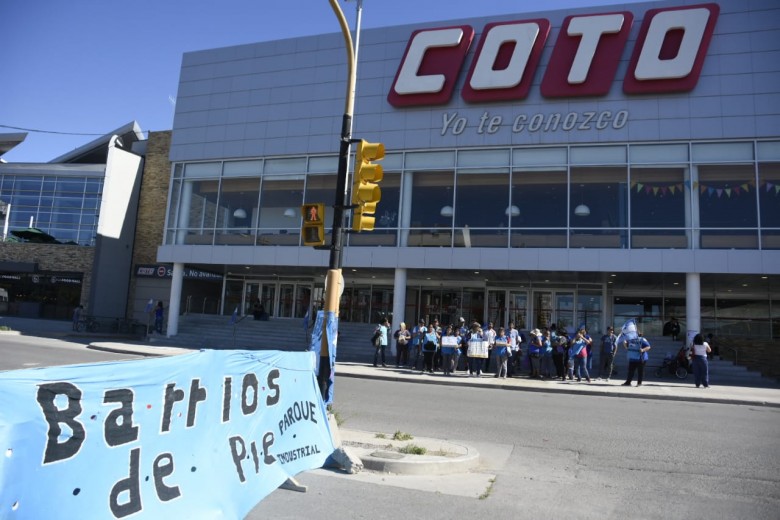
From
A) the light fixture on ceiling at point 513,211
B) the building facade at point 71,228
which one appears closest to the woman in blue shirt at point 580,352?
the light fixture on ceiling at point 513,211

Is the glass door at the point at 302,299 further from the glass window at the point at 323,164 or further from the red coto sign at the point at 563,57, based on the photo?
the red coto sign at the point at 563,57

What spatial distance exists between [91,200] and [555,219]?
1400 inches

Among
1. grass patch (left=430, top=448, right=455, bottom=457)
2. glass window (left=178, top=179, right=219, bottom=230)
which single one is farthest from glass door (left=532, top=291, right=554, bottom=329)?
grass patch (left=430, top=448, right=455, bottom=457)

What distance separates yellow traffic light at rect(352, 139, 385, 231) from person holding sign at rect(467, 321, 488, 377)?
10.2 meters

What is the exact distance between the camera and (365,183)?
8680 millimetres

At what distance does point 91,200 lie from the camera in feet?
139

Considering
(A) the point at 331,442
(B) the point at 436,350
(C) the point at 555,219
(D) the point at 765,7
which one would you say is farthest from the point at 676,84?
(A) the point at 331,442

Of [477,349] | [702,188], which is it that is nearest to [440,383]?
[477,349]

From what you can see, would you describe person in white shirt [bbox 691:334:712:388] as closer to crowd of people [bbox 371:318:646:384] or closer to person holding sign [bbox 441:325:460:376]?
crowd of people [bbox 371:318:646:384]

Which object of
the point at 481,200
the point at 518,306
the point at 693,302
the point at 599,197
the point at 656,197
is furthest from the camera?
the point at 518,306

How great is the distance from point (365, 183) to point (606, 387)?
1081 cm

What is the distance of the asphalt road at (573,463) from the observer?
5.36 meters

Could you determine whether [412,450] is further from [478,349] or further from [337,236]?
[478,349]

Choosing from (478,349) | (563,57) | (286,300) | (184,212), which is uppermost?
(563,57)
